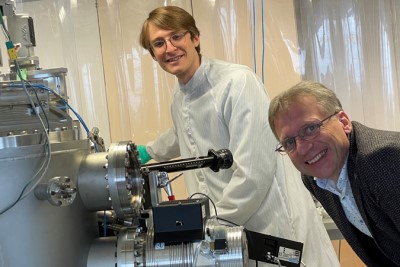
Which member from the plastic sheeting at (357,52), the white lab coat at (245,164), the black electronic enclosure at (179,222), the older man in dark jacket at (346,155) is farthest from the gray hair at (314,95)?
the plastic sheeting at (357,52)

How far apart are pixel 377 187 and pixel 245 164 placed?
411 mm

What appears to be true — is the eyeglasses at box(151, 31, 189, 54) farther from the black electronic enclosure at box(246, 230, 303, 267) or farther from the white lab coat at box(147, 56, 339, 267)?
the black electronic enclosure at box(246, 230, 303, 267)

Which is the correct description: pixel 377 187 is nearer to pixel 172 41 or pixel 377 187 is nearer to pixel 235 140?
pixel 235 140

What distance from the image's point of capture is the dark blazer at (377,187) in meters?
1.01

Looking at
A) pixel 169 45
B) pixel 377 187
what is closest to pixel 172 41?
pixel 169 45

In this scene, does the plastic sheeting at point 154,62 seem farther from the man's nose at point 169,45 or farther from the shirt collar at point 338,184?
the shirt collar at point 338,184

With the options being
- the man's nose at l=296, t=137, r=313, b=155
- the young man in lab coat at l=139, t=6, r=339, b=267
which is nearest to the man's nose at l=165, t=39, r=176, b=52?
the young man in lab coat at l=139, t=6, r=339, b=267

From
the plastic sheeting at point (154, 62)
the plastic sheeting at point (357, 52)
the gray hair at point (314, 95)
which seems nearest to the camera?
the gray hair at point (314, 95)

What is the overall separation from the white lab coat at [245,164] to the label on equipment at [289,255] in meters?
0.28

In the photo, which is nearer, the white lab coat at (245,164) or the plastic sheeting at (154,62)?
the white lab coat at (245,164)

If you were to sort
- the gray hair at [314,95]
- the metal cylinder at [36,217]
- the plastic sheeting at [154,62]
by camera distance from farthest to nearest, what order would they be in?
the plastic sheeting at [154,62] < the gray hair at [314,95] < the metal cylinder at [36,217]

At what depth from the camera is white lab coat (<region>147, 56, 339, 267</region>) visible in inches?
53.9

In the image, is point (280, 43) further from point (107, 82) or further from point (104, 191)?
point (104, 191)

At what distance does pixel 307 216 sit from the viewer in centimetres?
150
